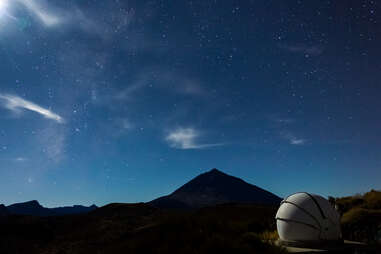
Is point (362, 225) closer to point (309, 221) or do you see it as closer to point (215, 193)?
point (309, 221)

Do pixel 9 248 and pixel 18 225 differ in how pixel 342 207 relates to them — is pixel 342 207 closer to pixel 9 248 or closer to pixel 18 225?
pixel 9 248

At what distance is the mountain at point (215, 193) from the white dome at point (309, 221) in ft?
349

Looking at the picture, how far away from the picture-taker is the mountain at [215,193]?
395 ft

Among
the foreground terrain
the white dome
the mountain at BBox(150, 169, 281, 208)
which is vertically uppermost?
the mountain at BBox(150, 169, 281, 208)

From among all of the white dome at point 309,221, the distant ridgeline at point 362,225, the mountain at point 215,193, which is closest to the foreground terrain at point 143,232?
the white dome at point 309,221

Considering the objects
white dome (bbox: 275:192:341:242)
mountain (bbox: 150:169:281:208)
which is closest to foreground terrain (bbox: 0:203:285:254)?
white dome (bbox: 275:192:341:242)

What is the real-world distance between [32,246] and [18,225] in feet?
36.7

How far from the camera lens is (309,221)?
9.01 meters

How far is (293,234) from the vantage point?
9.28 metres

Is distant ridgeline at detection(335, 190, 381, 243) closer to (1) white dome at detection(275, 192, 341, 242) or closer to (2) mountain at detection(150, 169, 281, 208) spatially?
(1) white dome at detection(275, 192, 341, 242)

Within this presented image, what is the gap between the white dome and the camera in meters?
8.94

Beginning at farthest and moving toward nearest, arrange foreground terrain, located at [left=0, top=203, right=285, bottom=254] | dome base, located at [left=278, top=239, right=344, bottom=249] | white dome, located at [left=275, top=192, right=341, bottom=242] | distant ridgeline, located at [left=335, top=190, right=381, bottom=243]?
distant ridgeline, located at [left=335, top=190, right=381, bottom=243] < foreground terrain, located at [left=0, top=203, right=285, bottom=254] < white dome, located at [left=275, top=192, right=341, bottom=242] < dome base, located at [left=278, top=239, right=344, bottom=249]

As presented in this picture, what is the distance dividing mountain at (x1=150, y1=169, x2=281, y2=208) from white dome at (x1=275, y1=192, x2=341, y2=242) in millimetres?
106262

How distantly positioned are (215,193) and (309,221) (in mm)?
130088
